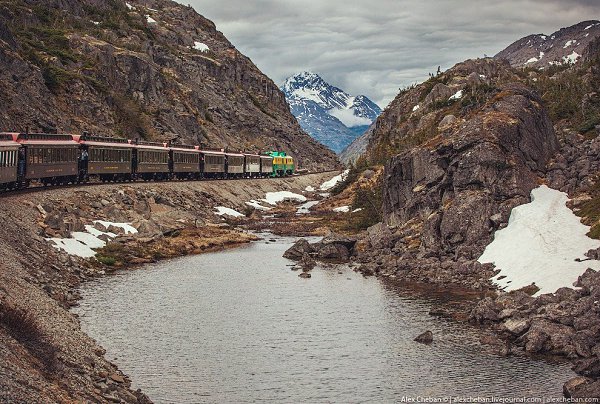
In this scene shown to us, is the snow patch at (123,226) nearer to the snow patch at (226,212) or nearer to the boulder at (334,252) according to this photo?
the boulder at (334,252)

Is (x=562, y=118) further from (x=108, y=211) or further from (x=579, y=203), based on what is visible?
(x=108, y=211)

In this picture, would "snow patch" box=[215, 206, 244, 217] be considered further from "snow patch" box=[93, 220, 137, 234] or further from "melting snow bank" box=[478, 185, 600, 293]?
"melting snow bank" box=[478, 185, 600, 293]

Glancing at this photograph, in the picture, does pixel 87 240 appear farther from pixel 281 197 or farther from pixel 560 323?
pixel 281 197

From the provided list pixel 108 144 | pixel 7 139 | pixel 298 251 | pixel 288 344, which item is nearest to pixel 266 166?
pixel 108 144

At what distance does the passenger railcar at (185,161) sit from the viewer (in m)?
104

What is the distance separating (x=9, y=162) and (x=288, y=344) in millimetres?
33066

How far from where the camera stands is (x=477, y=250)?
2159 inches

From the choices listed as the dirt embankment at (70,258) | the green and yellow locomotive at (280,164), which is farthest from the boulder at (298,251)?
the green and yellow locomotive at (280,164)

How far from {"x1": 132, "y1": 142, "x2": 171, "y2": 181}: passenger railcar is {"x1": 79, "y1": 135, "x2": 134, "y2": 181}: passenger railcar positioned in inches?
55.0

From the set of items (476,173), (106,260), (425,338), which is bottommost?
(425,338)

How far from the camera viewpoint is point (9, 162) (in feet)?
189

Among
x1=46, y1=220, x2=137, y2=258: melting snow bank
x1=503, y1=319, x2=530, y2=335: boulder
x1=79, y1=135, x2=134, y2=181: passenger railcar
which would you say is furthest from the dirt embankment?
x1=503, y1=319, x2=530, y2=335: boulder

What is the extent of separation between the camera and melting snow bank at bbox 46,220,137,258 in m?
54.0

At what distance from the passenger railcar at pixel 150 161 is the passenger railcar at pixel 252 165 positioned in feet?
124
